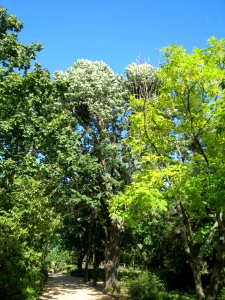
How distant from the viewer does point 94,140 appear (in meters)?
23.8

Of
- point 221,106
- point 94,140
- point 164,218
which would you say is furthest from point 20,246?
point 164,218

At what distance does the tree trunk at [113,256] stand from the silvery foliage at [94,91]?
8239 mm

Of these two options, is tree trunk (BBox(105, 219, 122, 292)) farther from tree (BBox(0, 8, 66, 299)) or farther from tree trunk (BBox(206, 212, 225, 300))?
tree trunk (BBox(206, 212, 225, 300))

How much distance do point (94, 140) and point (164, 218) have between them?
7914 millimetres

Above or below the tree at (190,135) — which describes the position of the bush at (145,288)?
below

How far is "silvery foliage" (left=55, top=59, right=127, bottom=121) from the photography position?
2284 cm

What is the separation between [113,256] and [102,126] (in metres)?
9.76

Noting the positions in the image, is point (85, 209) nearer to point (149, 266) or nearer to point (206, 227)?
point (149, 266)

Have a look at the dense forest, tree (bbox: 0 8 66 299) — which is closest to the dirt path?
the dense forest

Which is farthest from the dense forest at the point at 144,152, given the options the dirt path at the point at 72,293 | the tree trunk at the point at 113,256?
the tree trunk at the point at 113,256

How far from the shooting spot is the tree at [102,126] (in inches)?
890

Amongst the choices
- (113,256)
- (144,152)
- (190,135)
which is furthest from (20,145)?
(113,256)

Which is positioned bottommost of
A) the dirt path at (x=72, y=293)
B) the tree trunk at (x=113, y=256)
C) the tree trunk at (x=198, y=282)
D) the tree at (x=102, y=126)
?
the dirt path at (x=72, y=293)

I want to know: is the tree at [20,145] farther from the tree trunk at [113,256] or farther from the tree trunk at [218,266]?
the tree trunk at [113,256]
